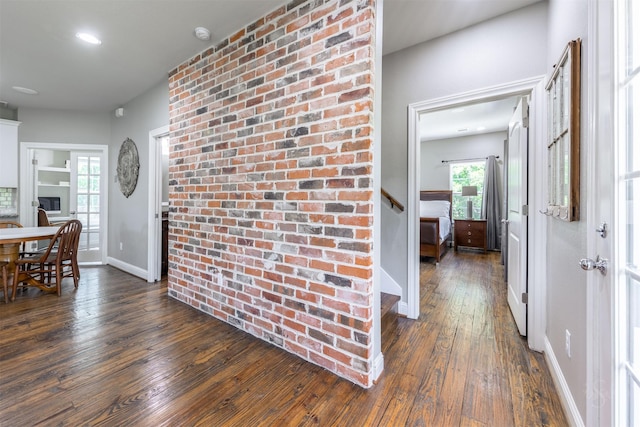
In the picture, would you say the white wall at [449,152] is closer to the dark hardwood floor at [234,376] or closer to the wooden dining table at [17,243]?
the dark hardwood floor at [234,376]

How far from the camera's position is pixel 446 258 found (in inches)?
197

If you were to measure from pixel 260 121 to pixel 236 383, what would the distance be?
171 cm

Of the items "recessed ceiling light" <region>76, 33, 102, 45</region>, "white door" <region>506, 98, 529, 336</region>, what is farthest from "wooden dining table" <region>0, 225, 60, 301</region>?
"white door" <region>506, 98, 529, 336</region>

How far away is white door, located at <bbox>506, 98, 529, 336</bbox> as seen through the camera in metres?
2.11

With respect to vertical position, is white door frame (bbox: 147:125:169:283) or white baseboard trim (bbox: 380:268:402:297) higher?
white door frame (bbox: 147:125:169:283)

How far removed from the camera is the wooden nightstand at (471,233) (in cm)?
536

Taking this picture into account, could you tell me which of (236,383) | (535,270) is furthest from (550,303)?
(236,383)

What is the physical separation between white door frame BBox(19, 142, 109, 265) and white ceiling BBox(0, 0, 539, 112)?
3.70 ft

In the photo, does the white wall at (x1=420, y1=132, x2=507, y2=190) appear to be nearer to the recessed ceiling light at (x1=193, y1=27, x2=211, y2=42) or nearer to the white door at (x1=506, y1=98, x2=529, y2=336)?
the white door at (x1=506, y1=98, x2=529, y2=336)

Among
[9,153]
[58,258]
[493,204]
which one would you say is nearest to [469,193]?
[493,204]

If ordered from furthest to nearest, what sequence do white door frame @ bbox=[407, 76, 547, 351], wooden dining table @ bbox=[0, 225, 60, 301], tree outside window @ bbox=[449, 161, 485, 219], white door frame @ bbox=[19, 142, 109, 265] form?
tree outside window @ bbox=[449, 161, 485, 219]
white door frame @ bbox=[19, 142, 109, 265]
wooden dining table @ bbox=[0, 225, 60, 301]
white door frame @ bbox=[407, 76, 547, 351]

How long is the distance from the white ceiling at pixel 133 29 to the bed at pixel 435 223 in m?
2.94
